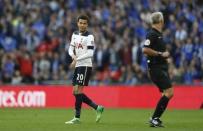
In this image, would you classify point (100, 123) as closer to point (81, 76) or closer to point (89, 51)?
point (81, 76)

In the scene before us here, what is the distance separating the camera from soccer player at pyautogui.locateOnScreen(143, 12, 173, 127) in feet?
50.9

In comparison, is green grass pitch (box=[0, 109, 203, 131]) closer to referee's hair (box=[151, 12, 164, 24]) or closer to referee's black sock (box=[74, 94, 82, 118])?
referee's black sock (box=[74, 94, 82, 118])

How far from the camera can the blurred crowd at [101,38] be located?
93.4ft

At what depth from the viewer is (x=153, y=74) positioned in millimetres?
15711

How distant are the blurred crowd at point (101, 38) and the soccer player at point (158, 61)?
38.8ft

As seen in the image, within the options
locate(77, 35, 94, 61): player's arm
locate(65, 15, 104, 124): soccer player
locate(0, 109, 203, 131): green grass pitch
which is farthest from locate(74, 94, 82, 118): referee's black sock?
locate(77, 35, 94, 61): player's arm

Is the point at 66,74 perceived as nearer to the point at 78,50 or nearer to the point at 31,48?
the point at 31,48

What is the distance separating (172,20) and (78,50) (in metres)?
13.9

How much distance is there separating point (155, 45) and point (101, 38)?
14.4 m

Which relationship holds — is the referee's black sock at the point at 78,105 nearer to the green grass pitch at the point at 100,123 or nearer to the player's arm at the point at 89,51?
the green grass pitch at the point at 100,123

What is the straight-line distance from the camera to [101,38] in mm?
29922

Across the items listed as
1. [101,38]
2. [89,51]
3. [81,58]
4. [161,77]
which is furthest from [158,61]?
[101,38]

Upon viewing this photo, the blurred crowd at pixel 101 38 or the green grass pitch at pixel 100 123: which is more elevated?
the blurred crowd at pixel 101 38

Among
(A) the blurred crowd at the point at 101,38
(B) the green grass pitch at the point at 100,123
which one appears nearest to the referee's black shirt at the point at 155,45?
(B) the green grass pitch at the point at 100,123
